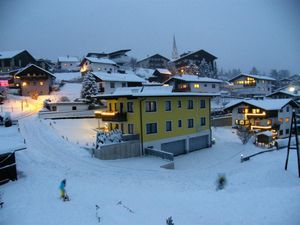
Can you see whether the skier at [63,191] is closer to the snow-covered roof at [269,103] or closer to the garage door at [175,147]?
the garage door at [175,147]

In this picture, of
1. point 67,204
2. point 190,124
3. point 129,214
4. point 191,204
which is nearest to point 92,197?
point 67,204

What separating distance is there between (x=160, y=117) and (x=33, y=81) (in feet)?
138

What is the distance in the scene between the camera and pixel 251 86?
8375 centimetres

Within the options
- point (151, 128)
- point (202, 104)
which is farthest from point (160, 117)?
point (202, 104)

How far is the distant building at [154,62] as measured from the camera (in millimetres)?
110312

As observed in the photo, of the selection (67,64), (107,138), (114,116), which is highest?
(67,64)

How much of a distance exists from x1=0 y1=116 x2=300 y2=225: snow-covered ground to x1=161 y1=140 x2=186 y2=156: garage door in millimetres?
5369

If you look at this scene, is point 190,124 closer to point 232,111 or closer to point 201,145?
point 201,145

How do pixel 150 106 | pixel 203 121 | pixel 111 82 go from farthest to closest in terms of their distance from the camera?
pixel 111 82 → pixel 203 121 → pixel 150 106

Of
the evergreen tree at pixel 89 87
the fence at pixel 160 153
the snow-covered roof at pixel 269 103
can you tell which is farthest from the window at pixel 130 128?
the snow-covered roof at pixel 269 103

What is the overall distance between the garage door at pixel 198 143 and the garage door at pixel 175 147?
1.86 metres

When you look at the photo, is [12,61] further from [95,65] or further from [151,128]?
[151,128]

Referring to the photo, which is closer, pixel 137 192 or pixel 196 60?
pixel 137 192

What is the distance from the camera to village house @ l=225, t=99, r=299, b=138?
160ft
